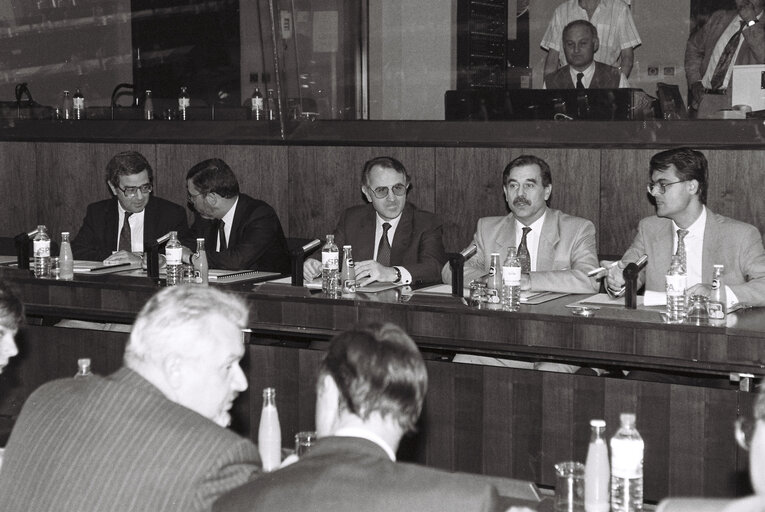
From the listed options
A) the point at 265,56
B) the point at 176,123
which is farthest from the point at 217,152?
the point at 265,56

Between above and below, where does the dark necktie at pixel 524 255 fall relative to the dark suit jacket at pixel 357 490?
above

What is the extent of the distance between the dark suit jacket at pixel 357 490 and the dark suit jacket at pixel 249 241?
3.62 m

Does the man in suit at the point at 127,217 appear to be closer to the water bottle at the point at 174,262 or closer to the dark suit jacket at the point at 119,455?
the water bottle at the point at 174,262

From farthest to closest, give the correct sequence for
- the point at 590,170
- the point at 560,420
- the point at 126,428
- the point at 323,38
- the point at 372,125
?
the point at 323,38 → the point at 372,125 → the point at 590,170 → the point at 560,420 → the point at 126,428

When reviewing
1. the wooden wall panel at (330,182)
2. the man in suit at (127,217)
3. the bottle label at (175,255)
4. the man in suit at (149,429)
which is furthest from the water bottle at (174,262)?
the man in suit at (149,429)

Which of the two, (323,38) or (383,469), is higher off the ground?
(323,38)

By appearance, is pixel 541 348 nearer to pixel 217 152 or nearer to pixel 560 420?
pixel 560 420

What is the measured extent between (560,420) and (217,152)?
3340 millimetres

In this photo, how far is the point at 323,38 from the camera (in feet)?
24.4

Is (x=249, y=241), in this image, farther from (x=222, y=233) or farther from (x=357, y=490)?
(x=357, y=490)

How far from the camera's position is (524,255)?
4566 mm

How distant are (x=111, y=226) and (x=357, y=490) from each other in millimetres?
4354

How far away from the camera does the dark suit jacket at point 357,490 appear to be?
1541 millimetres

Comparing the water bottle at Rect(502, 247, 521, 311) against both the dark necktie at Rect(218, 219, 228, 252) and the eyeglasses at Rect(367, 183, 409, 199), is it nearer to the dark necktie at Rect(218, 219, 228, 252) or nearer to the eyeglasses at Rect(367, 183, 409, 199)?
the eyeglasses at Rect(367, 183, 409, 199)
